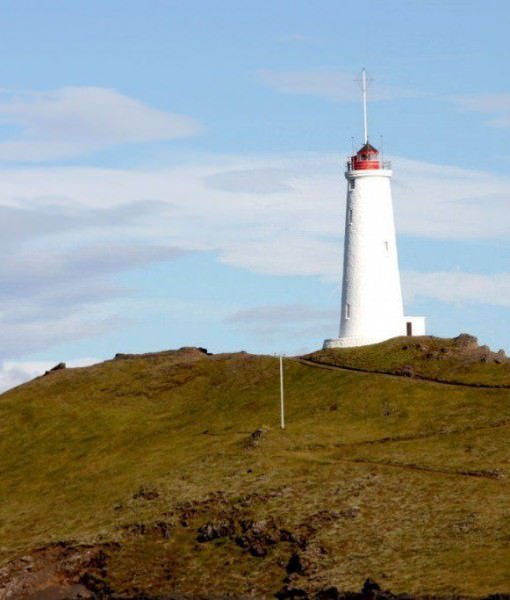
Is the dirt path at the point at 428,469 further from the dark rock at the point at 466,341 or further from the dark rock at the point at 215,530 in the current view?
the dark rock at the point at 466,341

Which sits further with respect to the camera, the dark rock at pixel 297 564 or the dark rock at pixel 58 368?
the dark rock at pixel 58 368

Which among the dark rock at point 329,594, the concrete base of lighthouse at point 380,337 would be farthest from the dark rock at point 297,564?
the concrete base of lighthouse at point 380,337

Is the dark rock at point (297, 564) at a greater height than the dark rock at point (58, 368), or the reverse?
the dark rock at point (58, 368)

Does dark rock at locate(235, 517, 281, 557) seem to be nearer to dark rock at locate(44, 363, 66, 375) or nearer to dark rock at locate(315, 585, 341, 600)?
dark rock at locate(315, 585, 341, 600)

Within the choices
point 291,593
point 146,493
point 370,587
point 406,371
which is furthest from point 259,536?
point 406,371

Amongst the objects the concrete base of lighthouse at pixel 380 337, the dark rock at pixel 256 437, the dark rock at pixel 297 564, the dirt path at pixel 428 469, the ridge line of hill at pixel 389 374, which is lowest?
the dark rock at pixel 297 564

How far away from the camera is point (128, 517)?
10612cm

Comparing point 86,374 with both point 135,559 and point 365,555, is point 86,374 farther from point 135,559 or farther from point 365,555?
point 365,555

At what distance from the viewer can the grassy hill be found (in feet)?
300

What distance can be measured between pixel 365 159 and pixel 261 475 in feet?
151

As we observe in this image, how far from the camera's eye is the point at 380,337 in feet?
474

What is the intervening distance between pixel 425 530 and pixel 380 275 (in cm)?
5476

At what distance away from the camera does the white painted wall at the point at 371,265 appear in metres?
145

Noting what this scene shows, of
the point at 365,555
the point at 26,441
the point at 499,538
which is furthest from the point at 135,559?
the point at 26,441
